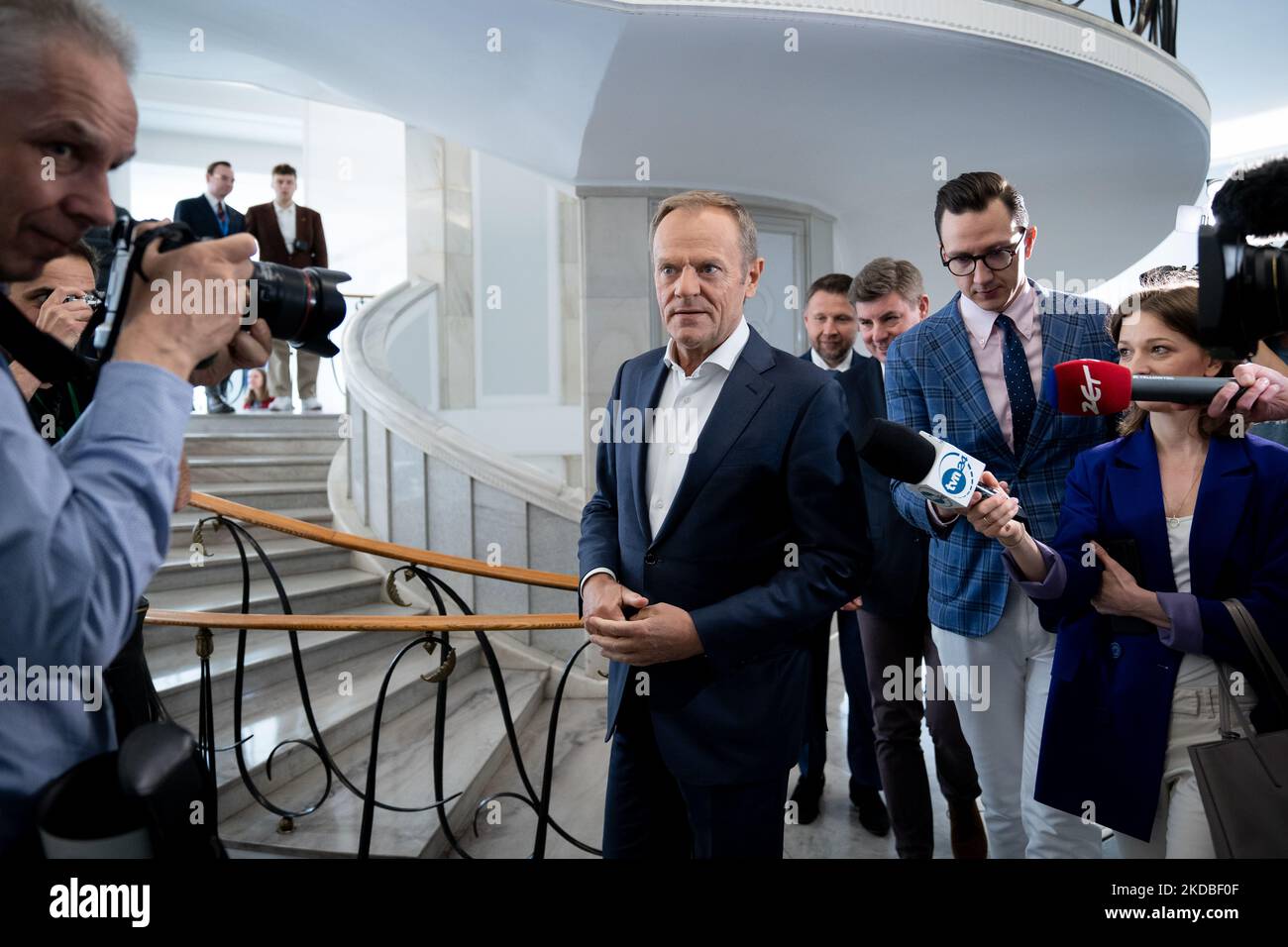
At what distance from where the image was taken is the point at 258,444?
5391mm

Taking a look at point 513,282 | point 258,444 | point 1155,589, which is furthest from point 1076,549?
point 513,282

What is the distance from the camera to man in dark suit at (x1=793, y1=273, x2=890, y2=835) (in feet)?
9.30

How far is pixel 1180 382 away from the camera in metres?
1.19

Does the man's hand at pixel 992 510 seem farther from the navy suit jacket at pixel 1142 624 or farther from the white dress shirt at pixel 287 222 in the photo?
the white dress shirt at pixel 287 222

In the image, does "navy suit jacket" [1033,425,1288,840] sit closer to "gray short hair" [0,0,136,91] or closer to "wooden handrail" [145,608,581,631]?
"wooden handrail" [145,608,581,631]

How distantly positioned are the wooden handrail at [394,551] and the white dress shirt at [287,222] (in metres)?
4.25

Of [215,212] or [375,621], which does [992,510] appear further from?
[215,212]

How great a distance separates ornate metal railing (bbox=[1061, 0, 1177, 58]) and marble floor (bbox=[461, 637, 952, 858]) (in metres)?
4.28

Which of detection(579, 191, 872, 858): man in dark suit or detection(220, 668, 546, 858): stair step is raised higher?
detection(579, 191, 872, 858): man in dark suit

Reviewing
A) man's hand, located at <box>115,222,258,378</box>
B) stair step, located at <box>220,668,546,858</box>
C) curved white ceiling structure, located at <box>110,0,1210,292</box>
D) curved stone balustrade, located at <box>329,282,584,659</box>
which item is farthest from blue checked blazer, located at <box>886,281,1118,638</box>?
curved stone balustrade, located at <box>329,282,584,659</box>

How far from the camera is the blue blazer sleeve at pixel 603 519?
5.21 feet

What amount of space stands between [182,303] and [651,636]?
87 centimetres

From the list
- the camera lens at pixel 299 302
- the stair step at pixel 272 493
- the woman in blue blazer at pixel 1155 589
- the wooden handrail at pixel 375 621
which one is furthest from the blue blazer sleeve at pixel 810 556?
the stair step at pixel 272 493
